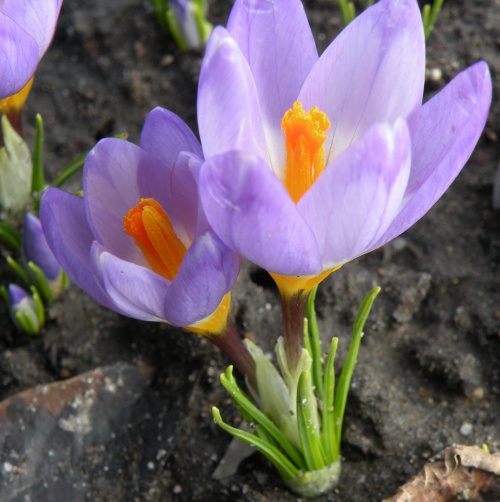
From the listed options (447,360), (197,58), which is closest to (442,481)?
(447,360)

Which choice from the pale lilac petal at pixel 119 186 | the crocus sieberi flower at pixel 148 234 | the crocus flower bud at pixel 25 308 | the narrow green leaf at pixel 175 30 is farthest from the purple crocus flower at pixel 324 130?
the narrow green leaf at pixel 175 30

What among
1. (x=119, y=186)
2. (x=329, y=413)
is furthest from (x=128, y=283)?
(x=329, y=413)

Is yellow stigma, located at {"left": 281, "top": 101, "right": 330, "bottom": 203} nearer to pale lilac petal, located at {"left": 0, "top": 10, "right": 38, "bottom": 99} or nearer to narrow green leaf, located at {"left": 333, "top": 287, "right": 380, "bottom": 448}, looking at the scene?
narrow green leaf, located at {"left": 333, "top": 287, "right": 380, "bottom": 448}

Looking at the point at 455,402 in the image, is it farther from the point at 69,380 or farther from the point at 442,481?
the point at 69,380

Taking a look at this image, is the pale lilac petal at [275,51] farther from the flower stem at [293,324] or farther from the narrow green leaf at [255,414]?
the narrow green leaf at [255,414]

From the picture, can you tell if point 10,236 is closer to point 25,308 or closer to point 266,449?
point 25,308
